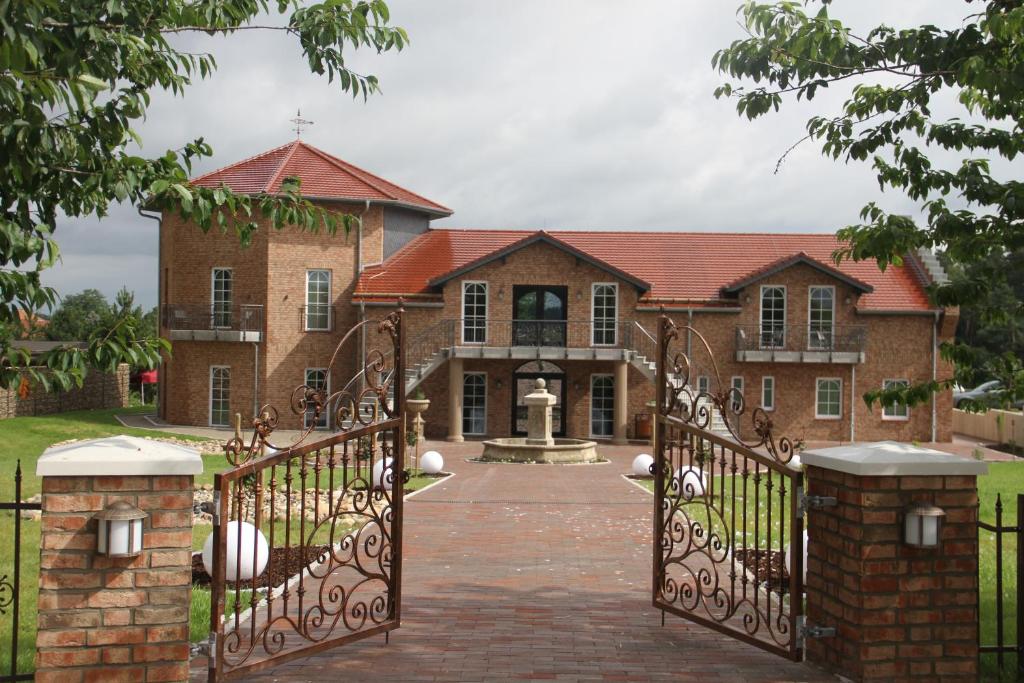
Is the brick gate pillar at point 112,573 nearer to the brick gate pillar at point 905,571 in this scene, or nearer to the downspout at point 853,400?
the brick gate pillar at point 905,571

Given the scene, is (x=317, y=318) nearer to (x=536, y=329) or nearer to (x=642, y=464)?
(x=536, y=329)

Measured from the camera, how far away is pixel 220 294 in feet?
107

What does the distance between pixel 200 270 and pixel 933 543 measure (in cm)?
2977

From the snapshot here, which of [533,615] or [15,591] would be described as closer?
[15,591]

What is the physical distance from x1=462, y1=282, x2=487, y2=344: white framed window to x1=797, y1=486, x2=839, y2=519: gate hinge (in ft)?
82.5

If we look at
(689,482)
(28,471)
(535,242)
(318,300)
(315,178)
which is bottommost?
(28,471)

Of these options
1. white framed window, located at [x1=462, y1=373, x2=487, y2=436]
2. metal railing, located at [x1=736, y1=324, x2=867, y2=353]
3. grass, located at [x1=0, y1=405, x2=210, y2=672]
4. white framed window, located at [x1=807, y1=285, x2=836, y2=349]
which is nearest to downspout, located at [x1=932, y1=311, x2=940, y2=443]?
metal railing, located at [x1=736, y1=324, x2=867, y2=353]

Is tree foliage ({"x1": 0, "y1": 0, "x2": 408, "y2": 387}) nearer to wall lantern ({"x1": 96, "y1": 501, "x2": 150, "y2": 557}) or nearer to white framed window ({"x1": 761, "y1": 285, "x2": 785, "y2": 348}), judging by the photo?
wall lantern ({"x1": 96, "y1": 501, "x2": 150, "y2": 557})

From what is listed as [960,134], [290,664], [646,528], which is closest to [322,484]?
[646,528]

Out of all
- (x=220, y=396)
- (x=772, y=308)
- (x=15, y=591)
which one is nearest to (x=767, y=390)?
(x=772, y=308)

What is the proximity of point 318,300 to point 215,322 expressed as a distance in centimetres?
337

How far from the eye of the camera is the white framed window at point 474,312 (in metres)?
31.4

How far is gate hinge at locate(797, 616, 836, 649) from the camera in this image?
6227 mm

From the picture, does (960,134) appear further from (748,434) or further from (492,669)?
(748,434)
